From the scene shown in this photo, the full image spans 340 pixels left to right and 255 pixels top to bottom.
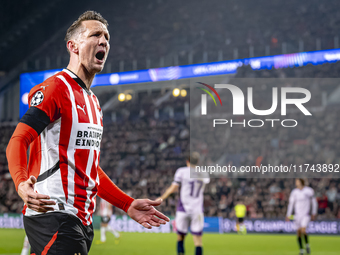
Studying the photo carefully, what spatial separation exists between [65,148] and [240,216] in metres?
13.1

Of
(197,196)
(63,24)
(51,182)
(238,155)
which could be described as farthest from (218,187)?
(63,24)

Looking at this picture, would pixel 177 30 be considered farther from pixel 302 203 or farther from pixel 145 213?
pixel 145 213

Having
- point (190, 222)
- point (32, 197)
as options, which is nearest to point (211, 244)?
point (190, 222)

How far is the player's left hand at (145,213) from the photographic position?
263 centimetres

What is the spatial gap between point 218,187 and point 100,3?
1889cm

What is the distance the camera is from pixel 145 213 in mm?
2658

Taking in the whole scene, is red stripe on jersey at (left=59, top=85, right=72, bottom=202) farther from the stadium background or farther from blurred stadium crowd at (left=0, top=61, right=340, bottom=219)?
blurred stadium crowd at (left=0, top=61, right=340, bottom=219)

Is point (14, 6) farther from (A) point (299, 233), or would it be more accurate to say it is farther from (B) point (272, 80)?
(A) point (299, 233)

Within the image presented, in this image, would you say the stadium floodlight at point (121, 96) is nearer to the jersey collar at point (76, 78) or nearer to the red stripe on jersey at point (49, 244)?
the jersey collar at point (76, 78)

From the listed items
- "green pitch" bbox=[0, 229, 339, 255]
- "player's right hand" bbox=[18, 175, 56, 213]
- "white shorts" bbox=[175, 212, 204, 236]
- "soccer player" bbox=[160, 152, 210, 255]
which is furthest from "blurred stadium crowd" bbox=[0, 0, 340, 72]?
"player's right hand" bbox=[18, 175, 56, 213]

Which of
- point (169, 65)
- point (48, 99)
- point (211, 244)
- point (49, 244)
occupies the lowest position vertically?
point (211, 244)

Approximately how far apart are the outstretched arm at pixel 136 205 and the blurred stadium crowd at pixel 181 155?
12624 millimetres

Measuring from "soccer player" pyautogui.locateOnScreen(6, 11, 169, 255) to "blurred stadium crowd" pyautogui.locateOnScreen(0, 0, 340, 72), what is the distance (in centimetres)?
1890

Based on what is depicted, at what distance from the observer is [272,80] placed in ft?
64.5
